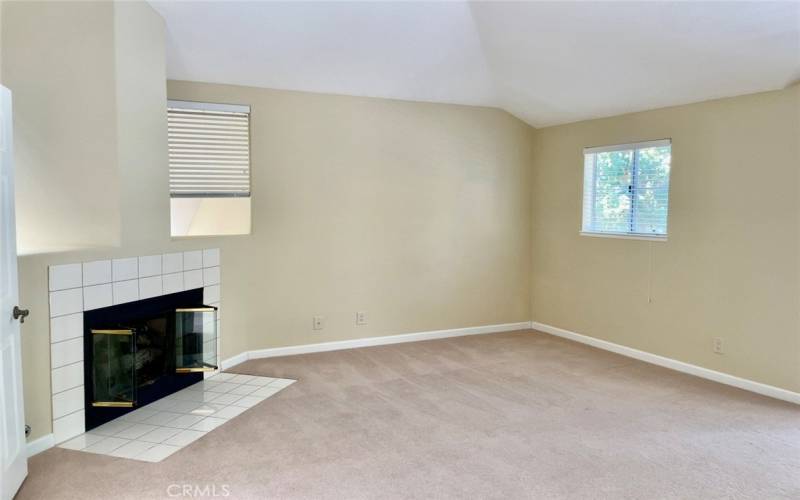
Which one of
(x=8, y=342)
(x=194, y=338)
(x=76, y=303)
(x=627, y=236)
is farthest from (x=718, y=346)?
(x=8, y=342)

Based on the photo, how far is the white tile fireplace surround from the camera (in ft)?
9.73

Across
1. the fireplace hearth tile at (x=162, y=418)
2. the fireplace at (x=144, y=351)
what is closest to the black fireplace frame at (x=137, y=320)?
the fireplace at (x=144, y=351)

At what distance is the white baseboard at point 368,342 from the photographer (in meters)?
4.73

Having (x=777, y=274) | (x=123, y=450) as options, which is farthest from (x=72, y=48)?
(x=777, y=274)

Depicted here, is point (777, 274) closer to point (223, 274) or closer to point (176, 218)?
point (223, 274)

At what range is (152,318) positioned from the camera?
3695 millimetres

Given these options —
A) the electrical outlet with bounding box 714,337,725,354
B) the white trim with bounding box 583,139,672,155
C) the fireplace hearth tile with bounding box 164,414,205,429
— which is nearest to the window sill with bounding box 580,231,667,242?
the white trim with bounding box 583,139,672,155

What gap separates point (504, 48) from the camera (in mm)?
4332

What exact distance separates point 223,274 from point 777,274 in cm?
415

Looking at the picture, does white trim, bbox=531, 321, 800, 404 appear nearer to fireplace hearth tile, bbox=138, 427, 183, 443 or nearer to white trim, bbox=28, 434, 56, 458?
fireplace hearth tile, bbox=138, 427, 183, 443

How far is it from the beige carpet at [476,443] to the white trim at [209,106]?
2.14 meters

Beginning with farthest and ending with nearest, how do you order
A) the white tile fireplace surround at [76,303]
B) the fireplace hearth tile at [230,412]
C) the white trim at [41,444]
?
the fireplace hearth tile at [230,412]
the white tile fireplace surround at [76,303]
the white trim at [41,444]

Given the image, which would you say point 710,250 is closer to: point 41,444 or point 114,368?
point 114,368

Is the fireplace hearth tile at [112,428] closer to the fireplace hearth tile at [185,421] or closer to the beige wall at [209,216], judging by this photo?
the fireplace hearth tile at [185,421]
